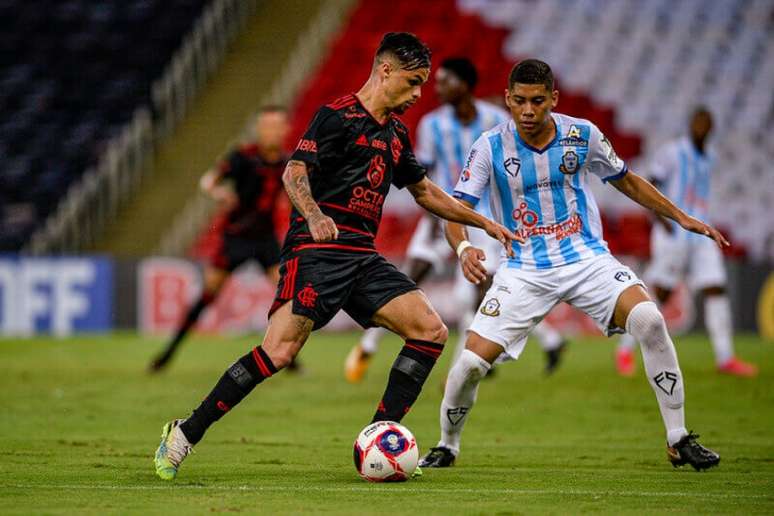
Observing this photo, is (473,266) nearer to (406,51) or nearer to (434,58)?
(406,51)

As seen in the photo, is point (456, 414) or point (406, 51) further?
point (456, 414)

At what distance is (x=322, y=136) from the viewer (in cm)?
Answer: 692

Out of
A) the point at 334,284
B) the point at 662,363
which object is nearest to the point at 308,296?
the point at 334,284

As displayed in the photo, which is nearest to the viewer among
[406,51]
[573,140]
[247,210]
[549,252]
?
[406,51]

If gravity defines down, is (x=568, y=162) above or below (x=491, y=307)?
above

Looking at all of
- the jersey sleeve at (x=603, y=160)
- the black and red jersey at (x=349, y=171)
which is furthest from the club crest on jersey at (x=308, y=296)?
the jersey sleeve at (x=603, y=160)

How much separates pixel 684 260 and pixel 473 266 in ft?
23.8

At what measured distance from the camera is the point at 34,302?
2067 centimetres

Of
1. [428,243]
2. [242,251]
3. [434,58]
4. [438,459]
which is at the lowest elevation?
[434,58]

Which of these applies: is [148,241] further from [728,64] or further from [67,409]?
[67,409]

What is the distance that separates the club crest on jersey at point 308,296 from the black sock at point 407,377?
0.56 meters

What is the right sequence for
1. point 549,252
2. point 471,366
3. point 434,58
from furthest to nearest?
1. point 434,58
2. point 549,252
3. point 471,366

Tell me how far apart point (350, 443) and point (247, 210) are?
526 cm

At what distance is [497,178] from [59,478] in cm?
287
